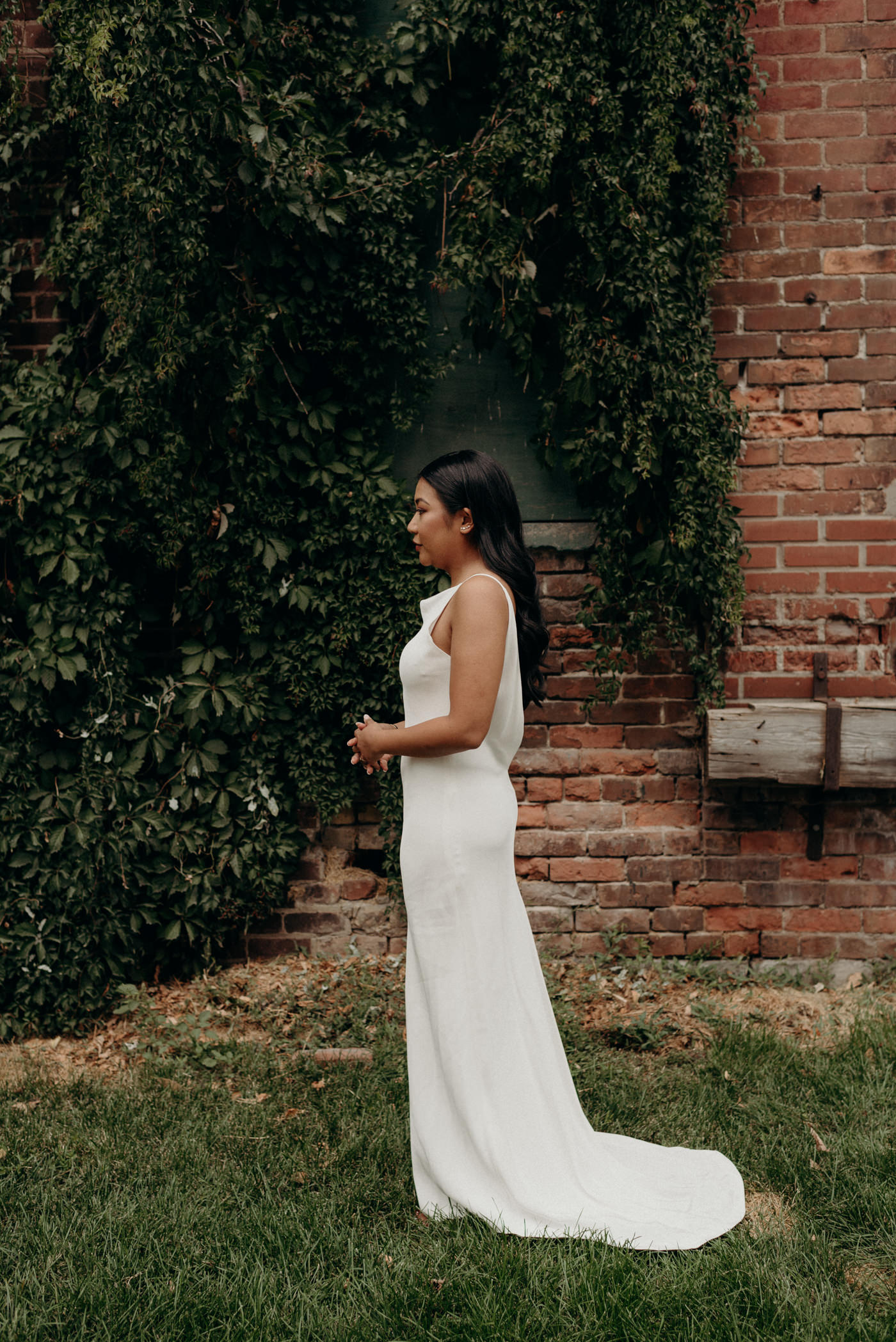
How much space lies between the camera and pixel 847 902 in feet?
13.7

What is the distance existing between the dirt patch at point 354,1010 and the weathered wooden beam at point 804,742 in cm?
89

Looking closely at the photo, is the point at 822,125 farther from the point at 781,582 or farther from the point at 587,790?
the point at 587,790

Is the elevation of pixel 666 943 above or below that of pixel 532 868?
below

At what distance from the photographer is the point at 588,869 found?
14.0ft

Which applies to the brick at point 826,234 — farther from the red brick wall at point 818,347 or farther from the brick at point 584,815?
the brick at point 584,815

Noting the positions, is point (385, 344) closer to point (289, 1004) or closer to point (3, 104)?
point (3, 104)

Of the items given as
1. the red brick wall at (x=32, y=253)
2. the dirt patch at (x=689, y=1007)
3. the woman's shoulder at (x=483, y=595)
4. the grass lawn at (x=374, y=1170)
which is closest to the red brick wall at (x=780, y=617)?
the dirt patch at (x=689, y=1007)

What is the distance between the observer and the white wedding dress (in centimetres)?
247

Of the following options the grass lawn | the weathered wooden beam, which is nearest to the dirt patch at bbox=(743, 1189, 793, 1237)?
the grass lawn

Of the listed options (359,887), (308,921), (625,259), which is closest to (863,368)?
(625,259)

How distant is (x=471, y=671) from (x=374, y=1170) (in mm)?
1470

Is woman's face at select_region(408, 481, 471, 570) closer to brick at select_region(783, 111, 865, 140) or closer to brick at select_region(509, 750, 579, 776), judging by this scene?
brick at select_region(509, 750, 579, 776)

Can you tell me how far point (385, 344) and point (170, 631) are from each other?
1.50 meters

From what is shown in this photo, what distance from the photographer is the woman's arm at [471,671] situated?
7.84 ft
